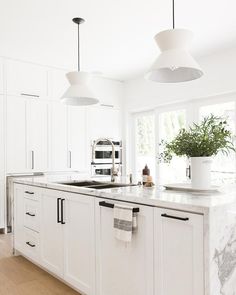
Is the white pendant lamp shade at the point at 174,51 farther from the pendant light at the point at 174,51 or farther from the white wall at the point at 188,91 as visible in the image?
the white wall at the point at 188,91

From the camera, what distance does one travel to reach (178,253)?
5.17 ft

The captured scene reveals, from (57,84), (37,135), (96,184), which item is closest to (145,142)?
(57,84)

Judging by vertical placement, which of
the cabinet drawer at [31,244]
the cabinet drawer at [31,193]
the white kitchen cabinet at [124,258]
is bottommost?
the cabinet drawer at [31,244]

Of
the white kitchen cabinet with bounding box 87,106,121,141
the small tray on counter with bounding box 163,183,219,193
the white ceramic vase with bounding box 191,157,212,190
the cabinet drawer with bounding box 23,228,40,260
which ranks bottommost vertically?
the cabinet drawer with bounding box 23,228,40,260

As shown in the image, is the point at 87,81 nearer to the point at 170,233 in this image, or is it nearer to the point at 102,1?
the point at 102,1

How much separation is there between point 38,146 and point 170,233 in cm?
374

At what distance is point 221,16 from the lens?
3408 millimetres

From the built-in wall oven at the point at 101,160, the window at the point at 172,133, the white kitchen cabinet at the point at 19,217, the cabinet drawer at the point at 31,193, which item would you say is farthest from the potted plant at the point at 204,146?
the built-in wall oven at the point at 101,160

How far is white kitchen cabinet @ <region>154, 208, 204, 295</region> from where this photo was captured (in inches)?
58.2

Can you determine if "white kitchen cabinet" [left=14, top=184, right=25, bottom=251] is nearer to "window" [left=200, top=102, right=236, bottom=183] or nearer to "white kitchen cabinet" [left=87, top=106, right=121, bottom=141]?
"white kitchen cabinet" [left=87, top=106, right=121, bottom=141]

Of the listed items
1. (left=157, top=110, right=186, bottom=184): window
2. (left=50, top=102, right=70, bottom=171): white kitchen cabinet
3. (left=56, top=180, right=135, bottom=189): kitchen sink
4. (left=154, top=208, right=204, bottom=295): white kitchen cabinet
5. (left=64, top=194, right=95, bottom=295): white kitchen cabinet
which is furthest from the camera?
(left=157, top=110, right=186, bottom=184): window

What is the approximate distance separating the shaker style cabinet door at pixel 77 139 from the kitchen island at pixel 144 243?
253cm

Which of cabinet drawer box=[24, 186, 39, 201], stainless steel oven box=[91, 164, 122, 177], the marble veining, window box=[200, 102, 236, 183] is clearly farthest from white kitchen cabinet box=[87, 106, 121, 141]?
the marble veining

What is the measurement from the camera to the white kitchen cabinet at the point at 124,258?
1.75 metres
